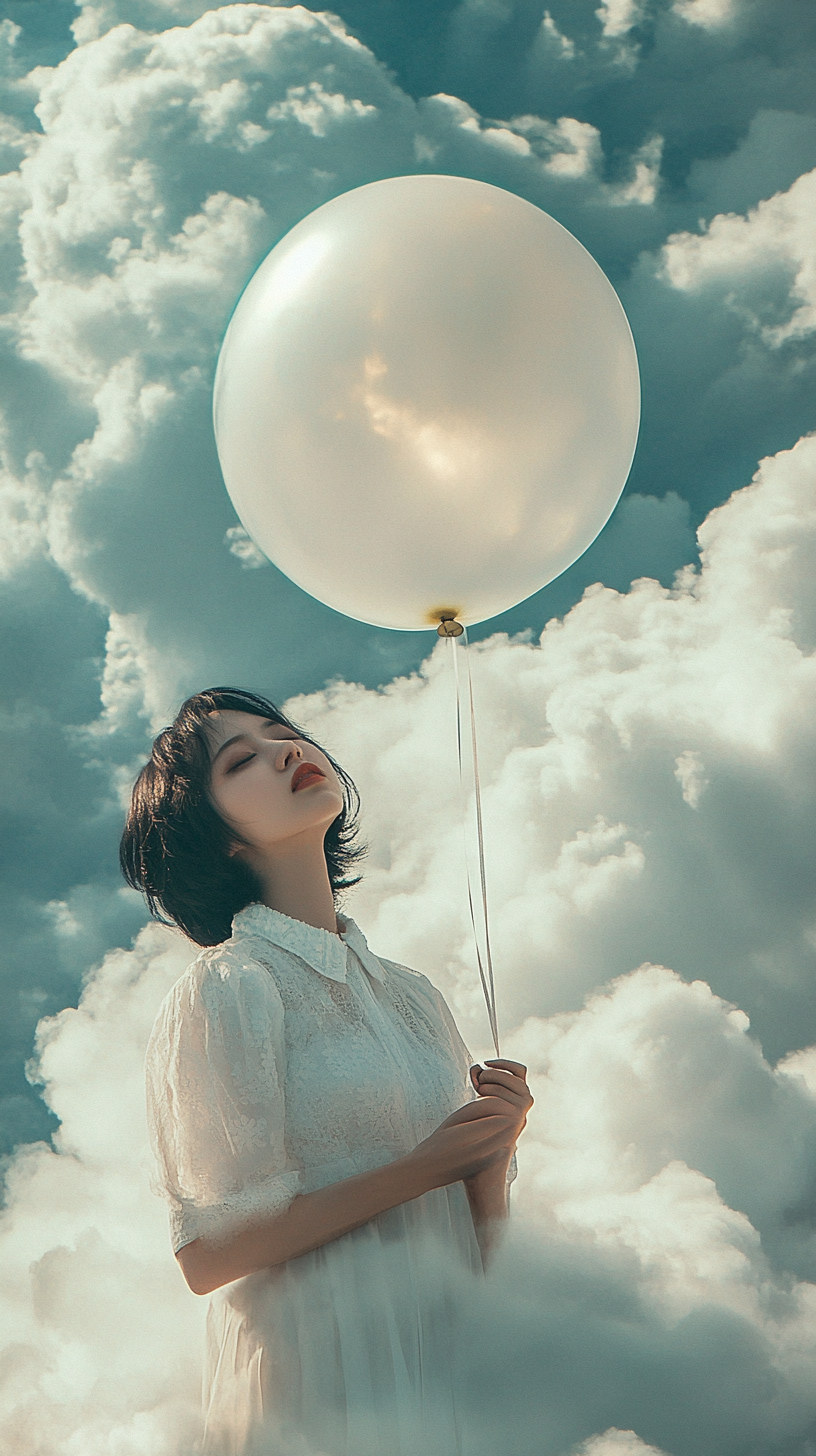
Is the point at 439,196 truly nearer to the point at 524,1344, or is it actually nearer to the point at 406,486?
the point at 406,486

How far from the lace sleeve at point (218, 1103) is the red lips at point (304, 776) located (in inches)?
10.7

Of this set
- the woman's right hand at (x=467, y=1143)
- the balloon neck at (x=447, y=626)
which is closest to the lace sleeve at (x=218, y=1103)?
the woman's right hand at (x=467, y=1143)

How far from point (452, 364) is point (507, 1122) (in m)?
0.88

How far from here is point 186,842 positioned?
4.96 ft

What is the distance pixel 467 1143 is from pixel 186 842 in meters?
0.53

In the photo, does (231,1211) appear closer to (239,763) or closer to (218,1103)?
(218,1103)

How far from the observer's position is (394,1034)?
56.4 inches

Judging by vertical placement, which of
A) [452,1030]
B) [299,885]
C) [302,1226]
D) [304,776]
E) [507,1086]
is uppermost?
[304,776]

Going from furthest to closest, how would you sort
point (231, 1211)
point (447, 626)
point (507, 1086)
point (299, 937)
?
1. point (447, 626)
2. point (299, 937)
3. point (507, 1086)
4. point (231, 1211)

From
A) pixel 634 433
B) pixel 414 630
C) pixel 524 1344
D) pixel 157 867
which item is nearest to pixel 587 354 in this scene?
pixel 634 433

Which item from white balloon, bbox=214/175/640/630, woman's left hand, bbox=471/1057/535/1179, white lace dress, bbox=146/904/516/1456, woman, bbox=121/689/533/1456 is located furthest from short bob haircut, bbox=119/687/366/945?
woman's left hand, bbox=471/1057/535/1179

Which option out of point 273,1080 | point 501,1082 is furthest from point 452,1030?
point 273,1080

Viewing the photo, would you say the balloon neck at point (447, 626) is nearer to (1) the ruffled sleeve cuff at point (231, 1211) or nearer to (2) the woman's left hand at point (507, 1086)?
(2) the woman's left hand at point (507, 1086)

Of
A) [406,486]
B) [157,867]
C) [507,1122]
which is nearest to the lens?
[507,1122]
